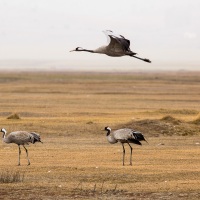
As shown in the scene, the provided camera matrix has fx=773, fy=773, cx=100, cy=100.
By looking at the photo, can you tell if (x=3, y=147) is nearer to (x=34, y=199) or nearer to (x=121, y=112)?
(x=34, y=199)

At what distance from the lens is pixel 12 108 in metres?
44.2

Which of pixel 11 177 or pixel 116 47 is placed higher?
pixel 116 47

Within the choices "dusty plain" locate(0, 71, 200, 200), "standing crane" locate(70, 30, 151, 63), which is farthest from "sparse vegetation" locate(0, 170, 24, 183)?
"standing crane" locate(70, 30, 151, 63)

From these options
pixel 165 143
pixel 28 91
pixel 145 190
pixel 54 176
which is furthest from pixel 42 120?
pixel 28 91

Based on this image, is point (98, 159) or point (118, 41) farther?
point (98, 159)

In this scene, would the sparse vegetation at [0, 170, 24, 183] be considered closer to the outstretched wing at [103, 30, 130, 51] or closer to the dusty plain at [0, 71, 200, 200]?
the dusty plain at [0, 71, 200, 200]

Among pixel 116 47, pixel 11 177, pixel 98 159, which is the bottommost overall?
pixel 98 159

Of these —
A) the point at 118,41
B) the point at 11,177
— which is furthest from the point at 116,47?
the point at 11,177

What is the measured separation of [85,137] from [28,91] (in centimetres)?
3671

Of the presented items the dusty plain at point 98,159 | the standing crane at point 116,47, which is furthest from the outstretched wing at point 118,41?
the dusty plain at point 98,159

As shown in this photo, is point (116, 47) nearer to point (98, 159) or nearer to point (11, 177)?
point (11, 177)

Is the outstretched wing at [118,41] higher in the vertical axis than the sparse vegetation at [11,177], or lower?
higher

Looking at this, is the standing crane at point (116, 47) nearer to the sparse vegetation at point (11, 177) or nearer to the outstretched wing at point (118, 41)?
the outstretched wing at point (118, 41)

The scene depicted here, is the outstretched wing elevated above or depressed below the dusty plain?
above
